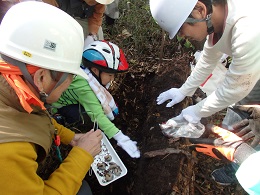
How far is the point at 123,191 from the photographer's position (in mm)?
2678

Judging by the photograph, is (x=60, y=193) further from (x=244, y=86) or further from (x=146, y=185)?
(x=244, y=86)

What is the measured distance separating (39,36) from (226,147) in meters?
1.71

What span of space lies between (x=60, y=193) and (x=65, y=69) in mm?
809

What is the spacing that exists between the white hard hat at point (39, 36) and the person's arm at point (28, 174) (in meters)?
0.50

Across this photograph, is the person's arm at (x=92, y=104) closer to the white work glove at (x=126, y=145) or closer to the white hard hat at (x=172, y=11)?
the white work glove at (x=126, y=145)

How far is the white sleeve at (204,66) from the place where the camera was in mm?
2459

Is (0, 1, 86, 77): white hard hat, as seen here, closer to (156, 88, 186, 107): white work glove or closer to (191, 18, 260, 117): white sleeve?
(191, 18, 260, 117): white sleeve

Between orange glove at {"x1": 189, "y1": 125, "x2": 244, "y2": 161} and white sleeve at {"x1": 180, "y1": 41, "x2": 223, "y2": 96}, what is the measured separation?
56 centimetres

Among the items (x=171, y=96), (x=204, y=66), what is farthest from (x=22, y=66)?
(x=171, y=96)

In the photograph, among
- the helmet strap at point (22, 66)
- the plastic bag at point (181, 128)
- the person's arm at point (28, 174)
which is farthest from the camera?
the plastic bag at point (181, 128)

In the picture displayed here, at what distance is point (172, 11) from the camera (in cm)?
192

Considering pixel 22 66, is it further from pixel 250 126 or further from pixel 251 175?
pixel 250 126

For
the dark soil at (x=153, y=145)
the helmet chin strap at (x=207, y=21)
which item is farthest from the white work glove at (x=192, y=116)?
the helmet chin strap at (x=207, y=21)

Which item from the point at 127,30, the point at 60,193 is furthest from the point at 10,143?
the point at 127,30
